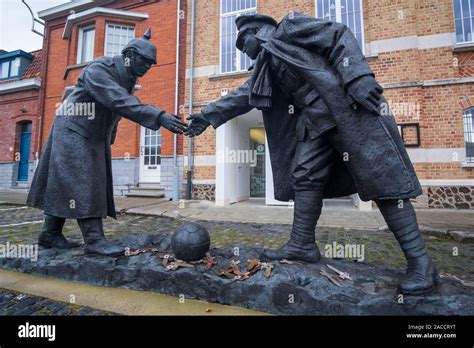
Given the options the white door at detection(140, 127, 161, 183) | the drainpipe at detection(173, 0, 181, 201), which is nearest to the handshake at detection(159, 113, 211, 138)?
the drainpipe at detection(173, 0, 181, 201)

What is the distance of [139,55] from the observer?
2633mm

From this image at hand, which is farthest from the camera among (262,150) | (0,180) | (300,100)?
(0,180)

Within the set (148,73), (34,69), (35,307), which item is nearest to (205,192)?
(148,73)

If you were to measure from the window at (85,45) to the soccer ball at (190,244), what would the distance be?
1347 centimetres

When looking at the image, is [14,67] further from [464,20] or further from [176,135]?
[464,20]

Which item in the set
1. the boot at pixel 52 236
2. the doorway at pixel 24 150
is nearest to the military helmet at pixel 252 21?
the boot at pixel 52 236

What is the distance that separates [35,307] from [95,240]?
780 millimetres

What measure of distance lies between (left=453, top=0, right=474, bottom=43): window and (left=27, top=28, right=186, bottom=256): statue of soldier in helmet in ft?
29.6

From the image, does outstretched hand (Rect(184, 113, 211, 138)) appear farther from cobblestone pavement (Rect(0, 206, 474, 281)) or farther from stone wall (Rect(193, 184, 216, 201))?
stone wall (Rect(193, 184, 216, 201))

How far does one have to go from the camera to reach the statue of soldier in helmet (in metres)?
2.46
